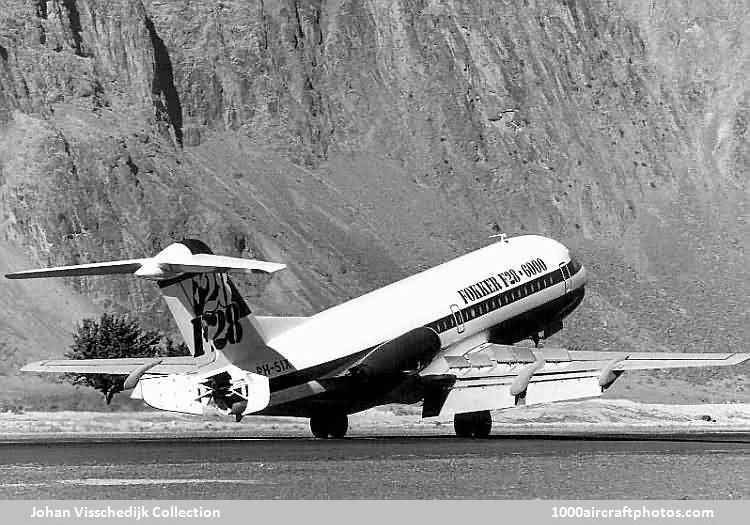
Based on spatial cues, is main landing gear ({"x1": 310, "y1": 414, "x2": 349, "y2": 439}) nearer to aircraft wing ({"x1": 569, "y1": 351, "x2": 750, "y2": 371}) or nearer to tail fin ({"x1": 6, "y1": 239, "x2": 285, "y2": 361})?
tail fin ({"x1": 6, "y1": 239, "x2": 285, "y2": 361})

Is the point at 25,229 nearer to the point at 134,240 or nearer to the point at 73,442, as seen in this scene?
the point at 134,240

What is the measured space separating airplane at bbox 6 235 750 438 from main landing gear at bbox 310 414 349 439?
4 cm

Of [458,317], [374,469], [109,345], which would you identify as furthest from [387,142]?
[374,469]

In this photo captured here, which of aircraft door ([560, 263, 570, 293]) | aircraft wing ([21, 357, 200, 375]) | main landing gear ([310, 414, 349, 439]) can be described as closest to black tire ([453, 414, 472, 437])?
main landing gear ([310, 414, 349, 439])

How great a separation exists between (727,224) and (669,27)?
25217 mm

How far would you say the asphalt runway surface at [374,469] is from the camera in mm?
26734

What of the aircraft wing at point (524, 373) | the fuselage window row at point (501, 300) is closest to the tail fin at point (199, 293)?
the aircraft wing at point (524, 373)

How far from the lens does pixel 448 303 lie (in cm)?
4691

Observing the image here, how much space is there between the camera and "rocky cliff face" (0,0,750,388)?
10438cm

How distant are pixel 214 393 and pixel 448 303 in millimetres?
11526

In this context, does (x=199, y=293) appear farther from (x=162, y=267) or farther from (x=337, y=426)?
(x=337, y=426)

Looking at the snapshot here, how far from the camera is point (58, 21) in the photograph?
110500mm

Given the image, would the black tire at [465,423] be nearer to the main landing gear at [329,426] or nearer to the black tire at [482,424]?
the black tire at [482,424]

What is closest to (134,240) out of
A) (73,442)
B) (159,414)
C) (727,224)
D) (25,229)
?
(25,229)
